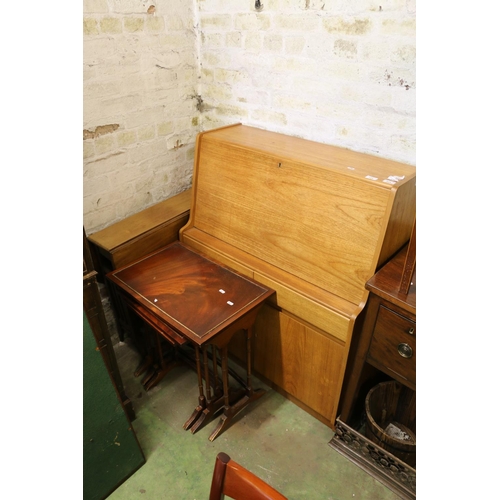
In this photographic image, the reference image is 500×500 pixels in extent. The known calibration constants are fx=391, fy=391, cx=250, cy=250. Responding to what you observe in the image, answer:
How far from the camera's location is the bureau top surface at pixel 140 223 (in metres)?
2.09

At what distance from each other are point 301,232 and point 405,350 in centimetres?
65

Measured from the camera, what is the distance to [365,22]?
5.35 feet

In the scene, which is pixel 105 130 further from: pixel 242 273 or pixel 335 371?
pixel 335 371

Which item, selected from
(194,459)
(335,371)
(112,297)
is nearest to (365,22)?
(335,371)

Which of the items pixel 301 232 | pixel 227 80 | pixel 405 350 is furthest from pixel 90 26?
pixel 405 350

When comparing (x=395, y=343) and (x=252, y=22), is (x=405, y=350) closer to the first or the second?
(x=395, y=343)

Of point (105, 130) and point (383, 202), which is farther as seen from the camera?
point (105, 130)

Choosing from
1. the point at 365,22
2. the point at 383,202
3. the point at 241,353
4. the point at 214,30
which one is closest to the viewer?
the point at 383,202

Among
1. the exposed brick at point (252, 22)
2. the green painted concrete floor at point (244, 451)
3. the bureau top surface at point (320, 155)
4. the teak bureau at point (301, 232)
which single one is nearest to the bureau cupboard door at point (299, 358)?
the teak bureau at point (301, 232)

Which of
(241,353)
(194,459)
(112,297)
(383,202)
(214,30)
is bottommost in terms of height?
(194,459)

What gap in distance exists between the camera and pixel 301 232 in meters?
1.78

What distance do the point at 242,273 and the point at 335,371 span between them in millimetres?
641

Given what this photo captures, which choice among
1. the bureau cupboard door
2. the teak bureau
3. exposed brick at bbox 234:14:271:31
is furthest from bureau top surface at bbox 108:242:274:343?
exposed brick at bbox 234:14:271:31

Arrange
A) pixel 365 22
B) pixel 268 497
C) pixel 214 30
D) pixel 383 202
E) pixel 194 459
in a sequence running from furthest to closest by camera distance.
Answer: pixel 214 30 → pixel 194 459 → pixel 365 22 → pixel 383 202 → pixel 268 497
